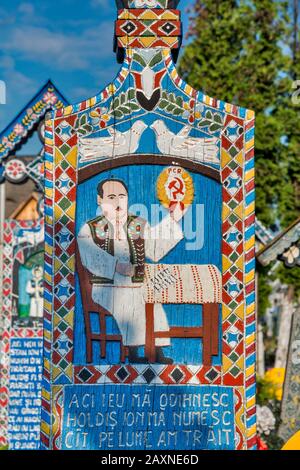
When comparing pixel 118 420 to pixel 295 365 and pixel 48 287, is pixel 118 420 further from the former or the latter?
pixel 295 365

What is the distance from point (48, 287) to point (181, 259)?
0.77 m

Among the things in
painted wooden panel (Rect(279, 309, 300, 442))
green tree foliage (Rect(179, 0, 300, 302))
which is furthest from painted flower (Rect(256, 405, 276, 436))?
green tree foliage (Rect(179, 0, 300, 302))

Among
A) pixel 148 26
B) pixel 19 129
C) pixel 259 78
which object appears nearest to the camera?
pixel 148 26

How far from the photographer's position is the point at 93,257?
500 centimetres

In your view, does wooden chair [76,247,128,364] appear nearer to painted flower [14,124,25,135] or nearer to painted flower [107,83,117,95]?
painted flower [107,83,117,95]

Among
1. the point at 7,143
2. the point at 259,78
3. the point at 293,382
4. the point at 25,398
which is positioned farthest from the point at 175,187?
the point at 259,78

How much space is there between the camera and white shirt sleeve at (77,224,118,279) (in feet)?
16.4

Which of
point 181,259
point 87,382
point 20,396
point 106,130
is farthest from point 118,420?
point 20,396

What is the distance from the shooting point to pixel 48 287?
498 cm

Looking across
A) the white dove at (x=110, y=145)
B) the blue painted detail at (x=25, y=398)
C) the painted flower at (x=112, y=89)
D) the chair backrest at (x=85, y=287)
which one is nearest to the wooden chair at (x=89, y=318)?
the chair backrest at (x=85, y=287)

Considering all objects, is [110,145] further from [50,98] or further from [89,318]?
[50,98]

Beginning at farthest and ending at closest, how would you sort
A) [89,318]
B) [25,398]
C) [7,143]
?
[7,143] → [25,398] → [89,318]

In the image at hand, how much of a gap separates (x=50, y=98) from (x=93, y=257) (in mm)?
4573

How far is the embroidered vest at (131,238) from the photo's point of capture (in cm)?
501
